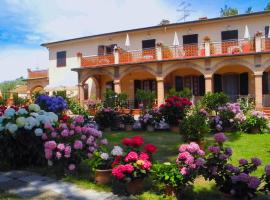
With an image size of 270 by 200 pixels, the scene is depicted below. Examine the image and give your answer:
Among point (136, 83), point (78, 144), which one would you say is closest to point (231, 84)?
point (136, 83)

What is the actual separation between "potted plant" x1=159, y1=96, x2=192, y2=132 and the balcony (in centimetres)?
907

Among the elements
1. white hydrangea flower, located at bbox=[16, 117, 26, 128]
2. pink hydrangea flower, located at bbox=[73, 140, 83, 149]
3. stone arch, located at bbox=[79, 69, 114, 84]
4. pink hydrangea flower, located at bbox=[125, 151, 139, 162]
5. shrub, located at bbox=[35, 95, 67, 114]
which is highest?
stone arch, located at bbox=[79, 69, 114, 84]

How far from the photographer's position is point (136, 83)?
2684 cm

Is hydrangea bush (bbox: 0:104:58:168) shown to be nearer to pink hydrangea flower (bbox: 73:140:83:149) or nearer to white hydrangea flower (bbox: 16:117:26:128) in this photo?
white hydrangea flower (bbox: 16:117:26:128)

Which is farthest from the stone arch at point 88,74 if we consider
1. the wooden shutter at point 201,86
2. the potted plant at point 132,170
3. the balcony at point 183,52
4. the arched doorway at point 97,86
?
the potted plant at point 132,170

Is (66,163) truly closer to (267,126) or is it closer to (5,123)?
(5,123)

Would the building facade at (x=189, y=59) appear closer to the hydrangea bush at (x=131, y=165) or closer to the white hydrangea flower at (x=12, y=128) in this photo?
the white hydrangea flower at (x=12, y=128)

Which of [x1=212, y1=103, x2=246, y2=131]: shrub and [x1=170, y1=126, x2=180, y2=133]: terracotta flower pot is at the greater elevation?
[x1=212, y1=103, x2=246, y2=131]: shrub

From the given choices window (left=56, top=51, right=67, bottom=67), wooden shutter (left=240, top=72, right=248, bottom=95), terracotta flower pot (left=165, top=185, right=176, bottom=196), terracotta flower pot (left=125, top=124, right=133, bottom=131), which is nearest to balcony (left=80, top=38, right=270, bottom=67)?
wooden shutter (left=240, top=72, right=248, bottom=95)

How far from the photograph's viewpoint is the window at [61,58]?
99.2 feet

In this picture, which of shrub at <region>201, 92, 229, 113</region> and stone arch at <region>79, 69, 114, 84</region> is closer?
shrub at <region>201, 92, 229, 113</region>

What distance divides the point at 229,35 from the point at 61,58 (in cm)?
1494

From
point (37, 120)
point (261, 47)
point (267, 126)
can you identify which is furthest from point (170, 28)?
point (37, 120)

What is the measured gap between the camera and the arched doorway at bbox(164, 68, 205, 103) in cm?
2447
